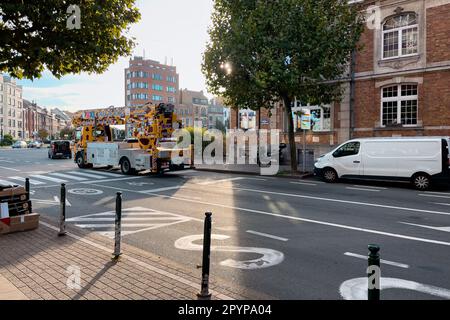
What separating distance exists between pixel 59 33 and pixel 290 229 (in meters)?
6.70

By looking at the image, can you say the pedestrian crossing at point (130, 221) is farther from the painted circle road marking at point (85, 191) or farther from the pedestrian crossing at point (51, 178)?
the pedestrian crossing at point (51, 178)

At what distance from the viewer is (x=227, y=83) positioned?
20.1m

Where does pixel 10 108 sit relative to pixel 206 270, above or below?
above

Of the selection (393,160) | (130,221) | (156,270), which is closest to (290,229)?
(156,270)

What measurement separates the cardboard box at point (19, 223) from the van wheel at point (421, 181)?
44.5 feet

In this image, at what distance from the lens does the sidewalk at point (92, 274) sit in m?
4.62

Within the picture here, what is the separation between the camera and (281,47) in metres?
17.8

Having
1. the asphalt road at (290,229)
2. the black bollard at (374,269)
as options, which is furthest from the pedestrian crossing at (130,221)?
the black bollard at (374,269)

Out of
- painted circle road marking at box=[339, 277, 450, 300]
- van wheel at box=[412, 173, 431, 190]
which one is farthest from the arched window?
painted circle road marking at box=[339, 277, 450, 300]

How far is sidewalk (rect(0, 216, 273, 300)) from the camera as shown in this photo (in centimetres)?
462

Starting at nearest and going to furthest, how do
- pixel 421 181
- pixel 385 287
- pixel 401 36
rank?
1. pixel 385 287
2. pixel 421 181
3. pixel 401 36

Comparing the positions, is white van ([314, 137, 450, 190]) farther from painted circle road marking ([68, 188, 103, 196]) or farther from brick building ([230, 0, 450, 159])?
painted circle road marking ([68, 188, 103, 196])

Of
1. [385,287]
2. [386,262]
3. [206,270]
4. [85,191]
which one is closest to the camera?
[206,270]

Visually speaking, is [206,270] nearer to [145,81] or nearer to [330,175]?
[330,175]
